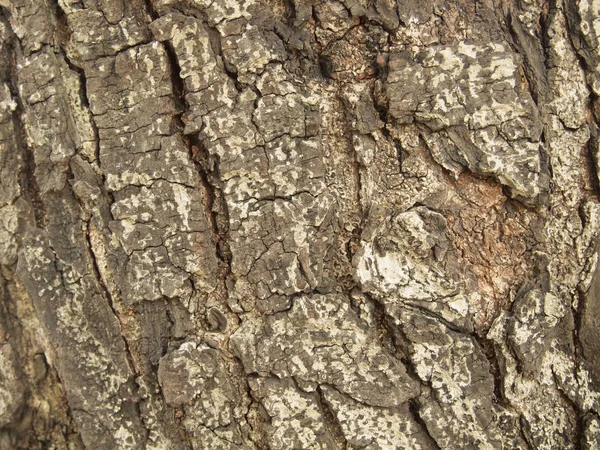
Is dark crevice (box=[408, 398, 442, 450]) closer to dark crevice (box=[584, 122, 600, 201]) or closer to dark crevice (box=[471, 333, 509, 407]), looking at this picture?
dark crevice (box=[471, 333, 509, 407])

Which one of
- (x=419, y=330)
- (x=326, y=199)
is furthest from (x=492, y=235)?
(x=326, y=199)

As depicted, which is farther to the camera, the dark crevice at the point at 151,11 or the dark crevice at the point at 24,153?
the dark crevice at the point at 24,153

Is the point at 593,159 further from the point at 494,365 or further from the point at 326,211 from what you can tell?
the point at 326,211

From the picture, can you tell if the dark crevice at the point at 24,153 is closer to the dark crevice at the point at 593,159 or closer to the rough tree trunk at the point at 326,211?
the rough tree trunk at the point at 326,211

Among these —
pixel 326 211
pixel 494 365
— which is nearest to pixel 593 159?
pixel 494 365

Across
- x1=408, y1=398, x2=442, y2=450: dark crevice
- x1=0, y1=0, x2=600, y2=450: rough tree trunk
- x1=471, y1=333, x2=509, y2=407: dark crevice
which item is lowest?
x1=408, y1=398, x2=442, y2=450: dark crevice

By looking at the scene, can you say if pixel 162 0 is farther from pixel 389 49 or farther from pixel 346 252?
pixel 346 252

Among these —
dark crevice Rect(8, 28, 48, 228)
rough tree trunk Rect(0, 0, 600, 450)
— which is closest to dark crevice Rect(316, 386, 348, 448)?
rough tree trunk Rect(0, 0, 600, 450)

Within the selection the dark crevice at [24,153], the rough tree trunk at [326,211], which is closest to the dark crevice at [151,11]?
the rough tree trunk at [326,211]
